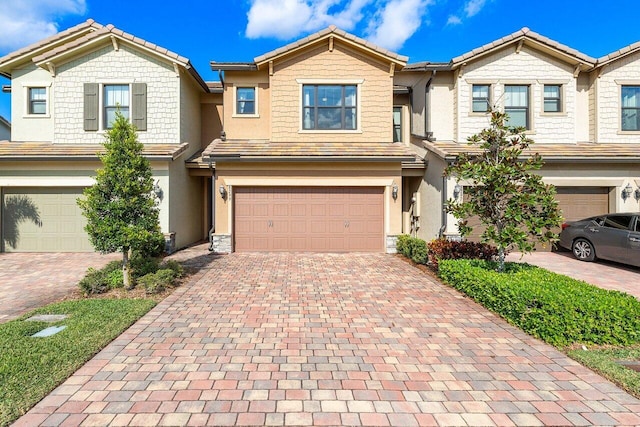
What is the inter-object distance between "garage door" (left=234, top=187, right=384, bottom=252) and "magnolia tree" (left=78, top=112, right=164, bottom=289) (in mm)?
4503

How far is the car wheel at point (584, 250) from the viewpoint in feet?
31.2

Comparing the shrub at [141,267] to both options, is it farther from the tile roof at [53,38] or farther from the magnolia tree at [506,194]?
the tile roof at [53,38]

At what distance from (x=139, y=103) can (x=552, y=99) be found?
633 inches

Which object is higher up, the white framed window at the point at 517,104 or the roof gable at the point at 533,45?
the roof gable at the point at 533,45

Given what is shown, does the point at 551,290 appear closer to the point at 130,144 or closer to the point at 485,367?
the point at 485,367

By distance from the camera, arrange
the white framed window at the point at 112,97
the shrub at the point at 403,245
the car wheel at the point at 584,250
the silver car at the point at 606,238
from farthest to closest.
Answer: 1. the white framed window at the point at 112,97
2. the shrub at the point at 403,245
3. the car wheel at the point at 584,250
4. the silver car at the point at 606,238

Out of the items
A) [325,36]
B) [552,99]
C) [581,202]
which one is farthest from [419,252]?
[552,99]

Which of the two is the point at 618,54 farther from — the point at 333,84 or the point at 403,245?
the point at 403,245

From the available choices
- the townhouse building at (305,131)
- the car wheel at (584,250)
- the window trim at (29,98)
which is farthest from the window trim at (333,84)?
the window trim at (29,98)

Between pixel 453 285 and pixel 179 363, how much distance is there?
5.70 metres

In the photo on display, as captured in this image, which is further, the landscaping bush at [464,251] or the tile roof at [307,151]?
the tile roof at [307,151]

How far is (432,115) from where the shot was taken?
12.3m

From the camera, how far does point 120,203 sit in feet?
21.7

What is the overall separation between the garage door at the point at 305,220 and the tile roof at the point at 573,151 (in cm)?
321
